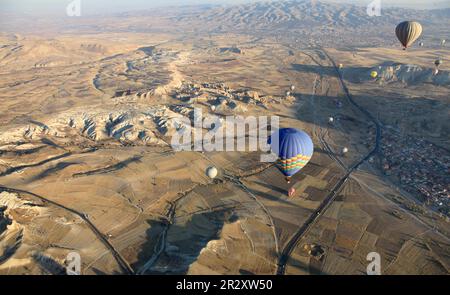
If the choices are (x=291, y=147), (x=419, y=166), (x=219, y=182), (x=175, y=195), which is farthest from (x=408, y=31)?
(x=175, y=195)

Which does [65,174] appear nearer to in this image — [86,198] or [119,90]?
[86,198]

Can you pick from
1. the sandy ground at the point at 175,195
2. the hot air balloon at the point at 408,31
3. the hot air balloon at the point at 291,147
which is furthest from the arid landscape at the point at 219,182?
the hot air balloon at the point at 408,31

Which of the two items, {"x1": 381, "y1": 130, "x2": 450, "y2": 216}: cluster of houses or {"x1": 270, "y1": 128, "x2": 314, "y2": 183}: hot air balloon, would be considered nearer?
{"x1": 270, "y1": 128, "x2": 314, "y2": 183}: hot air balloon

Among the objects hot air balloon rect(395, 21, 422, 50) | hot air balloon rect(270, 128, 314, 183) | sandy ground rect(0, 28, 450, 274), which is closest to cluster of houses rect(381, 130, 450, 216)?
sandy ground rect(0, 28, 450, 274)

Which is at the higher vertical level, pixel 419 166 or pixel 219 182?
pixel 419 166

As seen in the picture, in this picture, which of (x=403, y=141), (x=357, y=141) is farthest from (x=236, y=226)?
(x=403, y=141)

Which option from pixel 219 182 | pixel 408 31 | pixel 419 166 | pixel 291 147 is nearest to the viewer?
pixel 291 147

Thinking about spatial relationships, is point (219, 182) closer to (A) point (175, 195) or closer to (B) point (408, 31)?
(A) point (175, 195)

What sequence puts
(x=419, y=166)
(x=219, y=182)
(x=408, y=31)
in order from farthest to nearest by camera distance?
(x=408, y=31) → (x=419, y=166) → (x=219, y=182)

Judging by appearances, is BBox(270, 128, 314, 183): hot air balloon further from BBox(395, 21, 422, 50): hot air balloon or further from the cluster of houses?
BBox(395, 21, 422, 50): hot air balloon
